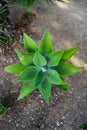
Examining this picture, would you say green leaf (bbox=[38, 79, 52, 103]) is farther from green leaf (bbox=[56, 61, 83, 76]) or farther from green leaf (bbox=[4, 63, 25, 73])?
green leaf (bbox=[4, 63, 25, 73])

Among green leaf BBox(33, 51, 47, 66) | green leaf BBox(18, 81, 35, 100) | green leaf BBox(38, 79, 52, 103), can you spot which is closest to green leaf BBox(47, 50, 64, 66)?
green leaf BBox(33, 51, 47, 66)

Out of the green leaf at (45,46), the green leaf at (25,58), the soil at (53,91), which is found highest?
the green leaf at (45,46)

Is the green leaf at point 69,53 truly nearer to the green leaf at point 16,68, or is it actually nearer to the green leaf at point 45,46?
the green leaf at point 45,46

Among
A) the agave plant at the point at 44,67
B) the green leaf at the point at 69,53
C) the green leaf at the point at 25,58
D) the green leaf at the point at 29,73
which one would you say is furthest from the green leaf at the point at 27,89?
the green leaf at the point at 69,53

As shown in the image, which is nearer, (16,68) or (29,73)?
(29,73)

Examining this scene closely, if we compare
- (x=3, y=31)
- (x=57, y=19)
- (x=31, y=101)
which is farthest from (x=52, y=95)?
(x=57, y=19)

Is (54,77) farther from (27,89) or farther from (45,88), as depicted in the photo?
(27,89)

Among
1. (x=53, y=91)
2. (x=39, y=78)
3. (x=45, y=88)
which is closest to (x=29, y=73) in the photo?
(x=39, y=78)
